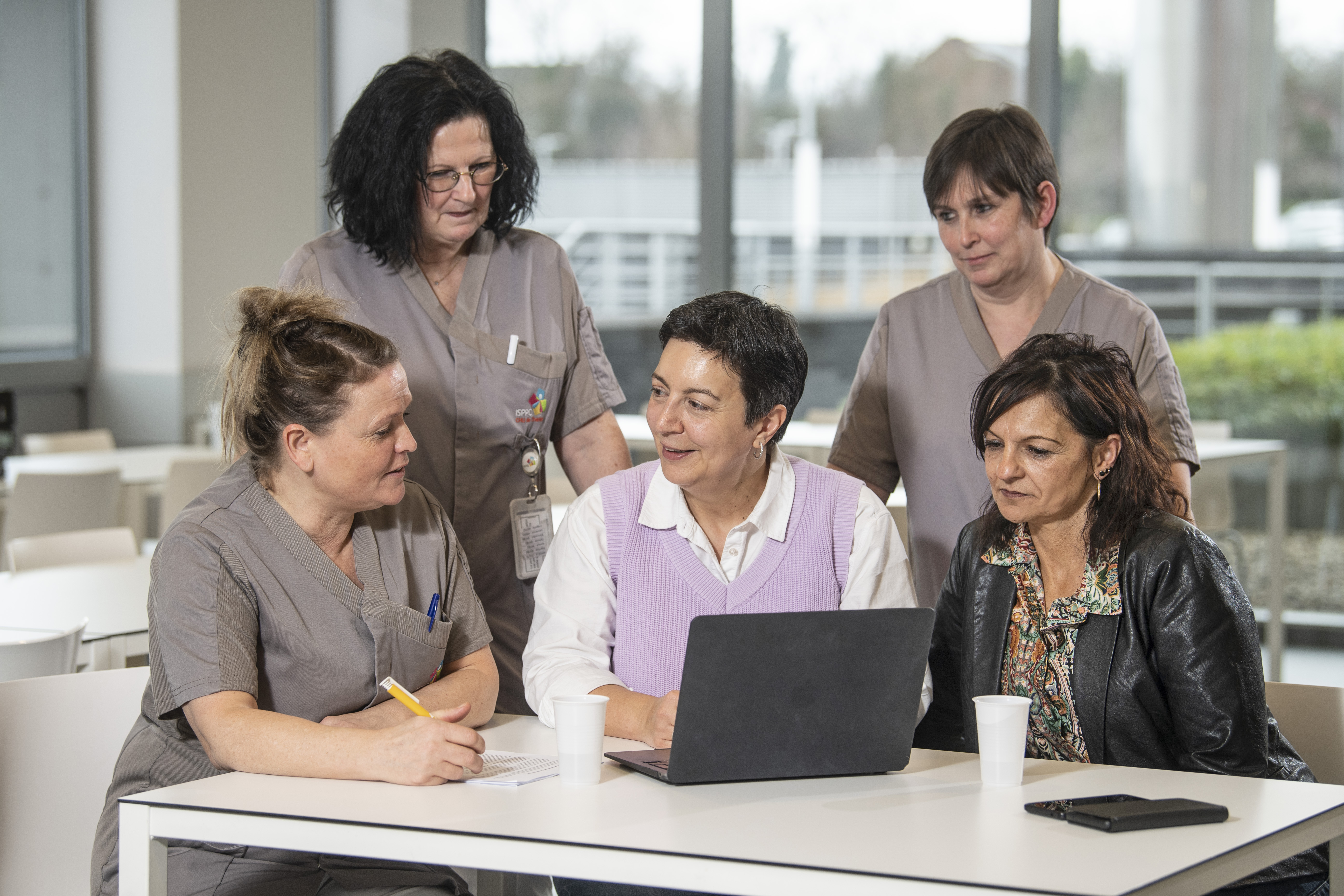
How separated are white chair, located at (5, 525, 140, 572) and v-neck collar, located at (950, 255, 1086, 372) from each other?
7.75 feet

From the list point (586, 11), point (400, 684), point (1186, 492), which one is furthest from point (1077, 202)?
point (400, 684)

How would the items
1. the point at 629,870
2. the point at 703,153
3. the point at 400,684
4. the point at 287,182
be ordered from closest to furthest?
1. the point at 629,870
2. the point at 400,684
3. the point at 703,153
4. the point at 287,182

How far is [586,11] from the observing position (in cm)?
620

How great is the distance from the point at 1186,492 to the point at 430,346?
132 centimetres

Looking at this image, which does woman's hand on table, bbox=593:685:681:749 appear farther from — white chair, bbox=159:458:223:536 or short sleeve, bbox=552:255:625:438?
white chair, bbox=159:458:223:536

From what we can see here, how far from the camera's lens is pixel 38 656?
2.46m

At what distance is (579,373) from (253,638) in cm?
89

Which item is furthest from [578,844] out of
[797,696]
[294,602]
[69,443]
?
[69,443]

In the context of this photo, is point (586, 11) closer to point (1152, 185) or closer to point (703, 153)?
point (703, 153)

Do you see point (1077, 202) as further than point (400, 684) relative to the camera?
Yes

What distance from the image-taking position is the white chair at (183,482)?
15.2ft

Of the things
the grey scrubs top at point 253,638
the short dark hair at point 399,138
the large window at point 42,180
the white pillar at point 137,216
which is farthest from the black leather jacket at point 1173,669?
the large window at point 42,180

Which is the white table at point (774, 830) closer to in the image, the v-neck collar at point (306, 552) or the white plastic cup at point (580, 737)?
the white plastic cup at point (580, 737)

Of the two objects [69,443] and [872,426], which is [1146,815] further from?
[69,443]
